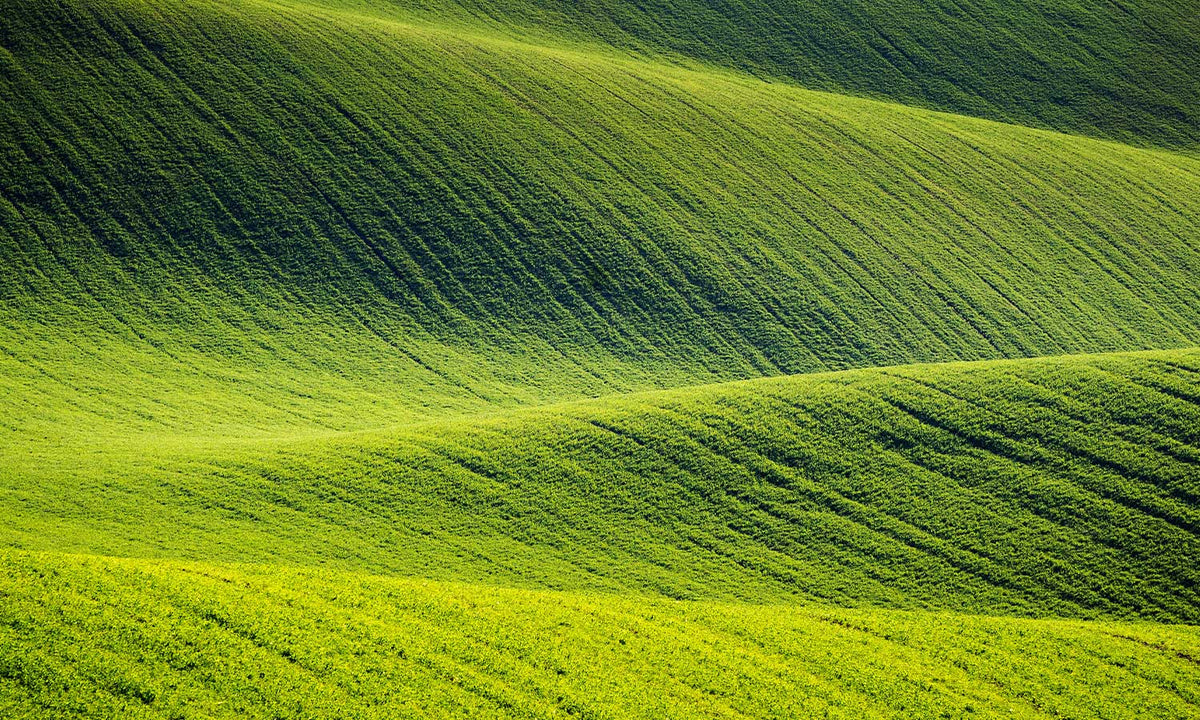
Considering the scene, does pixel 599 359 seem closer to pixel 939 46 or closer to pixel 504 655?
pixel 504 655

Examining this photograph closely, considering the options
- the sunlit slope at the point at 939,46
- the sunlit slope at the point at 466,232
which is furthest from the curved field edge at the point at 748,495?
the sunlit slope at the point at 939,46

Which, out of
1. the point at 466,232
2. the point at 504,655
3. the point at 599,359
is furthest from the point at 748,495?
the point at 466,232

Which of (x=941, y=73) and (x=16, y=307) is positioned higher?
(x=941, y=73)

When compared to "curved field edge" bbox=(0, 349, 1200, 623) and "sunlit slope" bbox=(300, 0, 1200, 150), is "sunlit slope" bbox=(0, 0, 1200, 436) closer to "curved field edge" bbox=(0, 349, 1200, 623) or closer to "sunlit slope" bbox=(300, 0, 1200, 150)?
"curved field edge" bbox=(0, 349, 1200, 623)

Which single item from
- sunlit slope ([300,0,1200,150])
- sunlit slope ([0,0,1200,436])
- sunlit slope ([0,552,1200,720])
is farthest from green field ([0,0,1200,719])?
sunlit slope ([300,0,1200,150])

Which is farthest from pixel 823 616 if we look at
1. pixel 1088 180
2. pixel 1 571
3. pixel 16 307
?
pixel 1088 180

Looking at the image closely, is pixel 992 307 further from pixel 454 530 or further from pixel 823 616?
pixel 454 530
